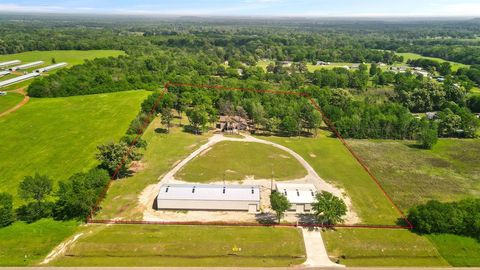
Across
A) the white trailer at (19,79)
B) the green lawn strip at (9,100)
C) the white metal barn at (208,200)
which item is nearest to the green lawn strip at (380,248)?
the white metal barn at (208,200)

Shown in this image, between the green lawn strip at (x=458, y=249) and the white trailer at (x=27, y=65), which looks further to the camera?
the white trailer at (x=27, y=65)

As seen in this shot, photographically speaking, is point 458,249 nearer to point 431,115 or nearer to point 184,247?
point 184,247

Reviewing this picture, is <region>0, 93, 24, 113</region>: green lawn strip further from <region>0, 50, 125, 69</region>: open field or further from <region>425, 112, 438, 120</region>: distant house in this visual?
<region>425, 112, 438, 120</region>: distant house

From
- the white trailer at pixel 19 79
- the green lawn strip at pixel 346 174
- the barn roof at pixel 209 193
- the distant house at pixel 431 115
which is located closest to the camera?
the barn roof at pixel 209 193

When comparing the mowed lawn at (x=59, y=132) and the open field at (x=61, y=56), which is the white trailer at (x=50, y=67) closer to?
the open field at (x=61, y=56)

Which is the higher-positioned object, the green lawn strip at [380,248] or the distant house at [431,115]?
the distant house at [431,115]

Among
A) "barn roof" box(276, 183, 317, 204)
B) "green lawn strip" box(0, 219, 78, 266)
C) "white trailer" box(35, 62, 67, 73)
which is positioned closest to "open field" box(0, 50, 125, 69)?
"white trailer" box(35, 62, 67, 73)

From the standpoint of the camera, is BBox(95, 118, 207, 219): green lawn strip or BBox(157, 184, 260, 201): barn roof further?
BBox(157, 184, 260, 201): barn roof
